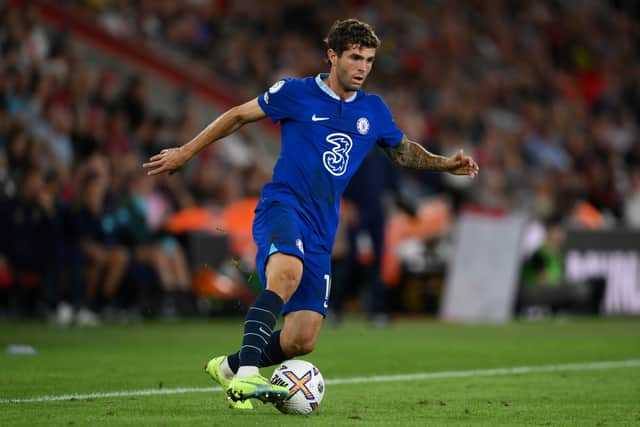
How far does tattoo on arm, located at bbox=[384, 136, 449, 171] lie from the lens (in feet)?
25.3

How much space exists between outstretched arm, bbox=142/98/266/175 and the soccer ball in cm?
128

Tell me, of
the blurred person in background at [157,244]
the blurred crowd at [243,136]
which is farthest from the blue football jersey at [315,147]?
the blurred person in background at [157,244]

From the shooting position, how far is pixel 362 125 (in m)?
7.43

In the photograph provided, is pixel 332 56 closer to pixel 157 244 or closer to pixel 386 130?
pixel 386 130

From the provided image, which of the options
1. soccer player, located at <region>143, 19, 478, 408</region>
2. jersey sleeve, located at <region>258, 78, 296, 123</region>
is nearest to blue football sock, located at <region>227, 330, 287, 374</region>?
soccer player, located at <region>143, 19, 478, 408</region>

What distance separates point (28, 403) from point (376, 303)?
30.4 feet

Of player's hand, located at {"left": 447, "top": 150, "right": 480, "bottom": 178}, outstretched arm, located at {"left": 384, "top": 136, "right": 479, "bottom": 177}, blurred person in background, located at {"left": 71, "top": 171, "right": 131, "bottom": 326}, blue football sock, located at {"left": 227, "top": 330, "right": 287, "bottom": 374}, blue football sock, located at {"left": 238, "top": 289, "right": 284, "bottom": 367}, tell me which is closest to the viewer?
blue football sock, located at {"left": 238, "top": 289, "right": 284, "bottom": 367}

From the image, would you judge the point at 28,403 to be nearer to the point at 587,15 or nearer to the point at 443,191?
the point at 443,191

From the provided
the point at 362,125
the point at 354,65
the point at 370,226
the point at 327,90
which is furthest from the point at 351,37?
the point at 370,226

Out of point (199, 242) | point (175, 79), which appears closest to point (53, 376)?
point (199, 242)

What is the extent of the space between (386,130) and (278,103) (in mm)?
723

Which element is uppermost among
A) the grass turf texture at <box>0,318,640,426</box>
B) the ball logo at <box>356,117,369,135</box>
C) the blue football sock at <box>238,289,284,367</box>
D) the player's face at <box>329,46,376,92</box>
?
the player's face at <box>329,46,376,92</box>

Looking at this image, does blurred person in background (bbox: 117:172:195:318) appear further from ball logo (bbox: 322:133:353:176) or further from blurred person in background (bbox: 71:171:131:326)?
ball logo (bbox: 322:133:353:176)

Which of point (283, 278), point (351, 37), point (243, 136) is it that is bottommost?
point (283, 278)
